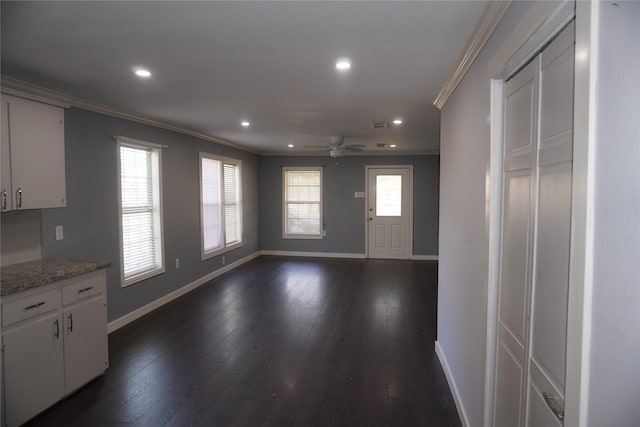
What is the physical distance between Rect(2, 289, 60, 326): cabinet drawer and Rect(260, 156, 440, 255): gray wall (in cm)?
577

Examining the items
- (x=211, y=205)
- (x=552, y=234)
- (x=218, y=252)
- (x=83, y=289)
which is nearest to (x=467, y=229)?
(x=552, y=234)

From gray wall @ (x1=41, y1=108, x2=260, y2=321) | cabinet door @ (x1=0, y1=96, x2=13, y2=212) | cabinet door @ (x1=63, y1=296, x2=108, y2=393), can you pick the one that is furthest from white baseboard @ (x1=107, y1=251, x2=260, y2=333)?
cabinet door @ (x1=0, y1=96, x2=13, y2=212)

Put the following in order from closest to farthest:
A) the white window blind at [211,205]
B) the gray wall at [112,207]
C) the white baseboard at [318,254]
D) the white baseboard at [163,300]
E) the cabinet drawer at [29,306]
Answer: the cabinet drawer at [29,306]
the gray wall at [112,207]
the white baseboard at [163,300]
the white window blind at [211,205]
the white baseboard at [318,254]

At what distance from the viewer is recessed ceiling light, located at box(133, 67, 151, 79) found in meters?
2.61

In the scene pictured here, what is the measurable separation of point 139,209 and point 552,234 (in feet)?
14.3

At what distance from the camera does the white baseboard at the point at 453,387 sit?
2.28 meters

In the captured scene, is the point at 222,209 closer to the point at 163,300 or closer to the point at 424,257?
the point at 163,300

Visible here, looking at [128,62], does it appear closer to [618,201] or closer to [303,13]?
[303,13]

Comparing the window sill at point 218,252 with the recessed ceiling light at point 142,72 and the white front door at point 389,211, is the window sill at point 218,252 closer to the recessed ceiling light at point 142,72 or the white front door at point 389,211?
the white front door at point 389,211

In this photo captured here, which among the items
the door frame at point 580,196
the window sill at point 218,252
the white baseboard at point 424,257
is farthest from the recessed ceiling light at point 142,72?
the white baseboard at point 424,257

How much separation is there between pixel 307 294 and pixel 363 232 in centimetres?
311

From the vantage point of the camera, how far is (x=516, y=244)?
1570 mm

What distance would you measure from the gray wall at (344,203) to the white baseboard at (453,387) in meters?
4.68

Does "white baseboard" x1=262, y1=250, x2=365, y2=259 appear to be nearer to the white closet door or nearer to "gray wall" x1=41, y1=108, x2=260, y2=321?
"gray wall" x1=41, y1=108, x2=260, y2=321
